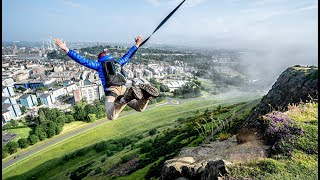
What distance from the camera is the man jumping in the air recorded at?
648cm

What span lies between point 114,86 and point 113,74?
1.23 feet

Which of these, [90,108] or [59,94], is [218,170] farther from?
[59,94]

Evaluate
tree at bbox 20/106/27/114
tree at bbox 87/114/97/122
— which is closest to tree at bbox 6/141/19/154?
tree at bbox 87/114/97/122

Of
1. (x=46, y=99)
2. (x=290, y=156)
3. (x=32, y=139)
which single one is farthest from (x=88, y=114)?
(x=290, y=156)

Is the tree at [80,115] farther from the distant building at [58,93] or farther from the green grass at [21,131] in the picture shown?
the distant building at [58,93]

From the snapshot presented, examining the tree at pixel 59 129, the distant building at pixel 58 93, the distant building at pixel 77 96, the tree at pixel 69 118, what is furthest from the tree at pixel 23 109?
the tree at pixel 59 129

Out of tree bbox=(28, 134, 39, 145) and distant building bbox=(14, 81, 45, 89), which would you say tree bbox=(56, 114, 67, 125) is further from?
distant building bbox=(14, 81, 45, 89)

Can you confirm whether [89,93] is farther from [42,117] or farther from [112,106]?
[112,106]

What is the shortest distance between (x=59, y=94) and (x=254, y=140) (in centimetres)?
8606

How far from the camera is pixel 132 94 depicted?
6.48 meters

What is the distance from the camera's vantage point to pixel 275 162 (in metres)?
5.82

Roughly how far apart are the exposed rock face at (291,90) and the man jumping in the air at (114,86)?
11448 mm

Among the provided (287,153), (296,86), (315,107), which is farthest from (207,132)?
(287,153)

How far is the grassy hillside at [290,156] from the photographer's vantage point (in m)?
5.50
